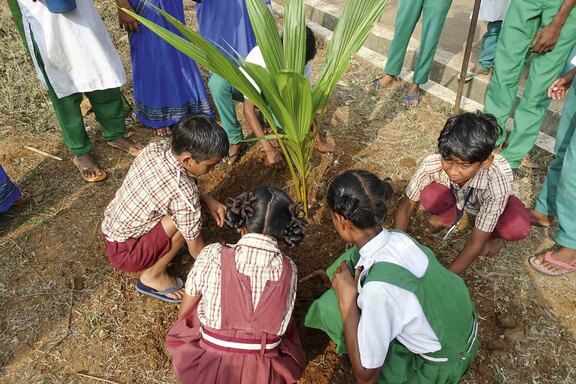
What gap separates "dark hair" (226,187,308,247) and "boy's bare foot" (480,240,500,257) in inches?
47.6

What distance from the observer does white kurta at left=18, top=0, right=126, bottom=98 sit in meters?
2.24

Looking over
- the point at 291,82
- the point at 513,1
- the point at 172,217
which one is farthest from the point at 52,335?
the point at 513,1

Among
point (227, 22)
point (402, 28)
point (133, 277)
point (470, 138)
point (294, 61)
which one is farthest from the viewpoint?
point (402, 28)

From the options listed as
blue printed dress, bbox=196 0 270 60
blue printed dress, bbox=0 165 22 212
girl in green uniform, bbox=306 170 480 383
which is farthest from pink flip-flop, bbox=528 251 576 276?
blue printed dress, bbox=0 165 22 212

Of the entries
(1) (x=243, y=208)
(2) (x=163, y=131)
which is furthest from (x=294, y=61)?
(2) (x=163, y=131)

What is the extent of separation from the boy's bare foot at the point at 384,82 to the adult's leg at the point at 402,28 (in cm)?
8

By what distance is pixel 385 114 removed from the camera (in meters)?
3.29

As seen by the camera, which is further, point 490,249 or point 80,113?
point 80,113

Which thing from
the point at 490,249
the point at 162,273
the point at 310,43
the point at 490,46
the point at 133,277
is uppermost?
the point at 310,43

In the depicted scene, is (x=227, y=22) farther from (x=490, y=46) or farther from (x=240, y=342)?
(x=490, y=46)

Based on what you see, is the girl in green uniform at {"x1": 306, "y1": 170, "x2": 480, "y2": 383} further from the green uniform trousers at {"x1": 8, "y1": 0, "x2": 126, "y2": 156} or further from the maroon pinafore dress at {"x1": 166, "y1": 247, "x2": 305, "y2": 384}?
the green uniform trousers at {"x1": 8, "y1": 0, "x2": 126, "y2": 156}

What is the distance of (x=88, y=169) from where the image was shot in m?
2.69

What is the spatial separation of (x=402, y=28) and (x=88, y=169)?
2436 mm

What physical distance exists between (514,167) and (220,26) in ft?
6.90
